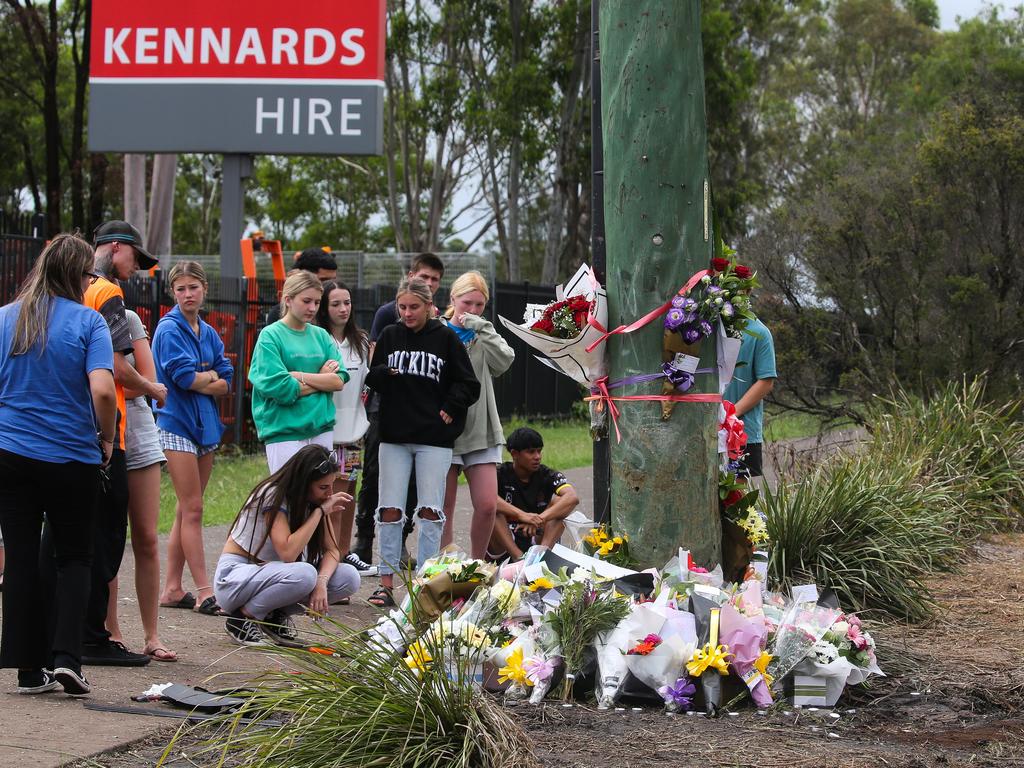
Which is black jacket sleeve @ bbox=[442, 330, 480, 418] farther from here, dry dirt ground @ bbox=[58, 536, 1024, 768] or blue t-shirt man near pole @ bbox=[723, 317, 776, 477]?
dry dirt ground @ bbox=[58, 536, 1024, 768]

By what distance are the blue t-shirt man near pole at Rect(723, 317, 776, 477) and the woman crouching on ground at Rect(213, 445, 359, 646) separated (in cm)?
258

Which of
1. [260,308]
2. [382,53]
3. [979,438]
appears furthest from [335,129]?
[979,438]

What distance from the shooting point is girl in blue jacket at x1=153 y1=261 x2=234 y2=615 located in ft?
23.0

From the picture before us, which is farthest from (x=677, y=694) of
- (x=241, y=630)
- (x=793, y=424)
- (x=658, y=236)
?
(x=793, y=424)

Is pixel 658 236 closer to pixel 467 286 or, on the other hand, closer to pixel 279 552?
pixel 279 552

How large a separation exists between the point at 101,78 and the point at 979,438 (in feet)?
36.4

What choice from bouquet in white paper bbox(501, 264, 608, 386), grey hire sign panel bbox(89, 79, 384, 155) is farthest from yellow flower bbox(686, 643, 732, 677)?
grey hire sign panel bbox(89, 79, 384, 155)

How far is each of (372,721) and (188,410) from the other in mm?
3529

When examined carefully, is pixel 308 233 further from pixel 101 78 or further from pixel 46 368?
pixel 46 368

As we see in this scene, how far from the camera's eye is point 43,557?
5250 mm

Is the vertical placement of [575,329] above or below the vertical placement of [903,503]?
above

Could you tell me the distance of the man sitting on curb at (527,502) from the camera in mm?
7664

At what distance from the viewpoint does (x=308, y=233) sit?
1950 inches

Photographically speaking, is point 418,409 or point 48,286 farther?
point 418,409
